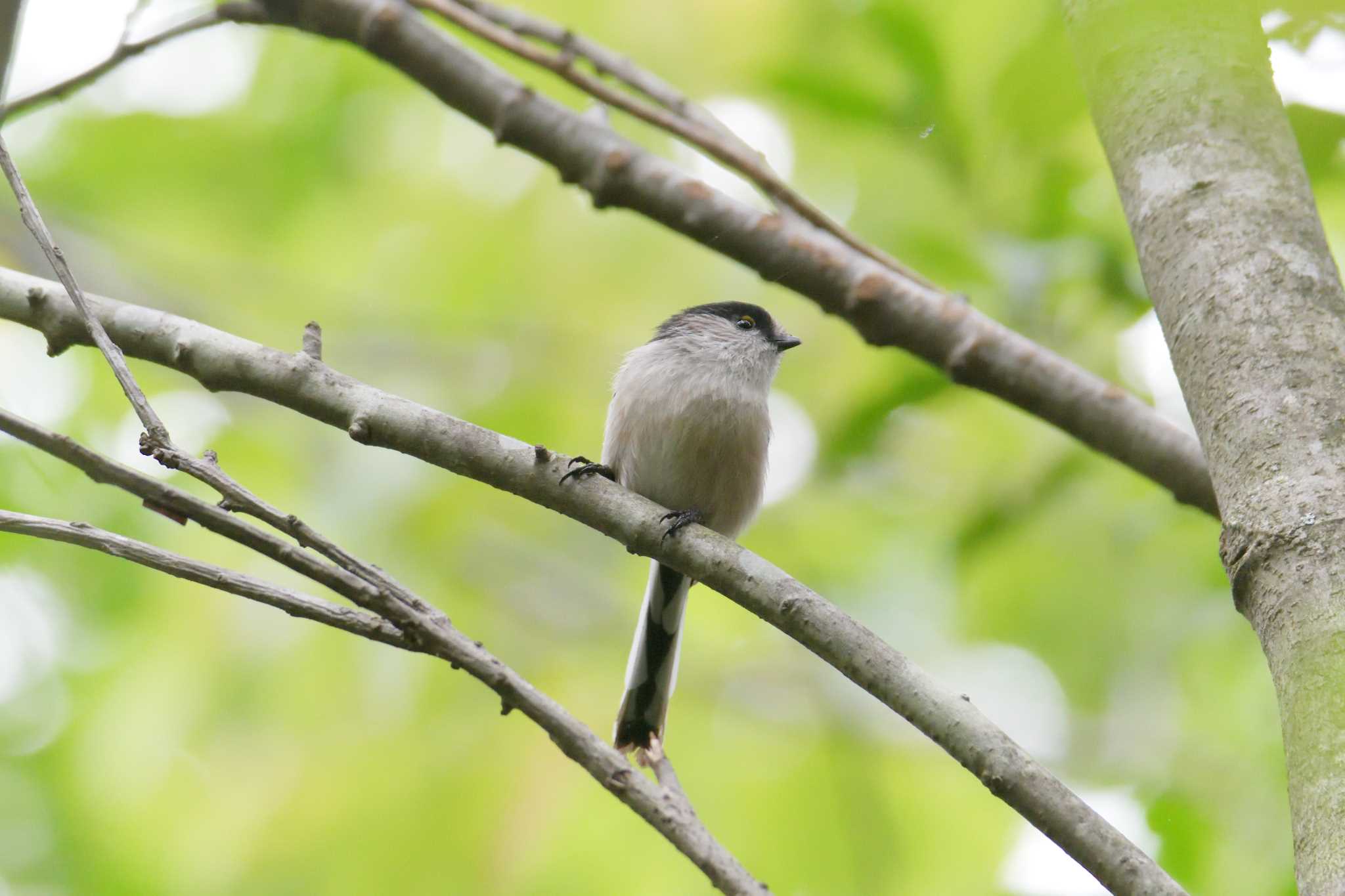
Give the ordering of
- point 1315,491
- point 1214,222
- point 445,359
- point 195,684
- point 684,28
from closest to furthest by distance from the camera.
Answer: point 1315,491 → point 1214,222 → point 195,684 → point 684,28 → point 445,359

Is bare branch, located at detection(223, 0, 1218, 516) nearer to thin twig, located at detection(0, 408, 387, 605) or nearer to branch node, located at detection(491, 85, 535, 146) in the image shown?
branch node, located at detection(491, 85, 535, 146)

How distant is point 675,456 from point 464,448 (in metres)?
1.69

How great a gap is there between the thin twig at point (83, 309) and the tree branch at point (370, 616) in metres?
0.12

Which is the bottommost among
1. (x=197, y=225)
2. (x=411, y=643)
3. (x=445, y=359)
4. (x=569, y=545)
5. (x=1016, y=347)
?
(x=411, y=643)

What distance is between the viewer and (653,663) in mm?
3984

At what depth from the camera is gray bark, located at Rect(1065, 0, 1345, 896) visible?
173 cm

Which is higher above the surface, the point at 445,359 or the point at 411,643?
the point at 445,359

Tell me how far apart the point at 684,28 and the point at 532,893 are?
4165 mm

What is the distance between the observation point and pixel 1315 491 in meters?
1.85

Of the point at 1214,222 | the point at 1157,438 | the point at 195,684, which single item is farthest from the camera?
the point at 195,684

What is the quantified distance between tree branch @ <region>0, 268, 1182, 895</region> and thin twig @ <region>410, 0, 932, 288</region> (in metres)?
1.44

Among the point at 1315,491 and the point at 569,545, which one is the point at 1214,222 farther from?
the point at 569,545

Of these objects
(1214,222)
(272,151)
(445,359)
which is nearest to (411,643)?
(1214,222)

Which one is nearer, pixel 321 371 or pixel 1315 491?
pixel 1315 491
